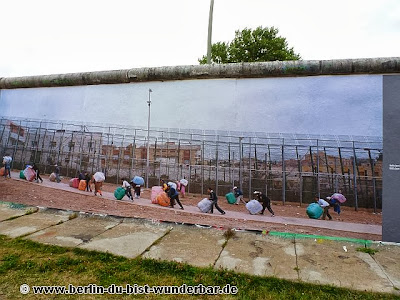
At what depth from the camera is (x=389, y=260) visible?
12.9 ft

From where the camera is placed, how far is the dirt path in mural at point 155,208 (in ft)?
15.6

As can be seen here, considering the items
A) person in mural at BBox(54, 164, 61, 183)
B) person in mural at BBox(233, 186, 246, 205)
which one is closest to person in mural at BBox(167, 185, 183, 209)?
person in mural at BBox(233, 186, 246, 205)

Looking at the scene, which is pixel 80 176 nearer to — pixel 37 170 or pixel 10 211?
pixel 37 170

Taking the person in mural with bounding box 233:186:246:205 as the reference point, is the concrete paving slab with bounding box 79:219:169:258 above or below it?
below

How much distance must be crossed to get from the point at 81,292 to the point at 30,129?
217 inches

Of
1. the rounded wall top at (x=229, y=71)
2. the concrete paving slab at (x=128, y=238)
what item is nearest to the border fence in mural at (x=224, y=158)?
the concrete paving slab at (x=128, y=238)

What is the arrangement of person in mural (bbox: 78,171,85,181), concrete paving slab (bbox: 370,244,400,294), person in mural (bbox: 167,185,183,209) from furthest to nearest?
person in mural (bbox: 78,171,85,181)
person in mural (bbox: 167,185,183,209)
concrete paving slab (bbox: 370,244,400,294)

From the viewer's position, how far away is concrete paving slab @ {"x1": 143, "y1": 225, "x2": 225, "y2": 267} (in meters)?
3.85

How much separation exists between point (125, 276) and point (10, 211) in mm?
4583

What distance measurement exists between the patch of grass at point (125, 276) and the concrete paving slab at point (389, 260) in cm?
60

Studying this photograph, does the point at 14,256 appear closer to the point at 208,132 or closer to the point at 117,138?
the point at 117,138

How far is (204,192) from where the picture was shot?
5.46 m

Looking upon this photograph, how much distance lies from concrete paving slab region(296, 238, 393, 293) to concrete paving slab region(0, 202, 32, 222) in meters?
6.03

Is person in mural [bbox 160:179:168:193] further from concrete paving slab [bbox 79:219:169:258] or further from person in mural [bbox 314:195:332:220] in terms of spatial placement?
person in mural [bbox 314:195:332:220]
